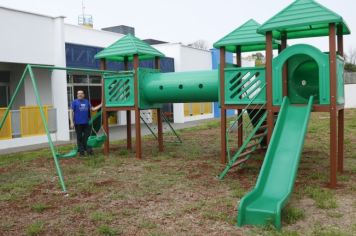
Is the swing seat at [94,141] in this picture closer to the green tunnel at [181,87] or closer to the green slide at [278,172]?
the green tunnel at [181,87]

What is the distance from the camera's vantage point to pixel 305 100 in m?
8.09

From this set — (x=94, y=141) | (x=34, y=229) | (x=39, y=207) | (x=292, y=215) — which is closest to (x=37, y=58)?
(x=94, y=141)

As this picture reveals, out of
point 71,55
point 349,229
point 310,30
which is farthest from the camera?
point 71,55

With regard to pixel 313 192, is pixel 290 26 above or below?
above

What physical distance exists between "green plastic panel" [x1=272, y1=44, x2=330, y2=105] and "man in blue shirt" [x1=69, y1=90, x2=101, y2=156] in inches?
213

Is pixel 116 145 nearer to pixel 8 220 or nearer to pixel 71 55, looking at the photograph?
pixel 71 55

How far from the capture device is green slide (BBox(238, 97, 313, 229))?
5.17 meters

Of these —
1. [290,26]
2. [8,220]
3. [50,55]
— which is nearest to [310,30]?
[290,26]

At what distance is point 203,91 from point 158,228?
5395 mm

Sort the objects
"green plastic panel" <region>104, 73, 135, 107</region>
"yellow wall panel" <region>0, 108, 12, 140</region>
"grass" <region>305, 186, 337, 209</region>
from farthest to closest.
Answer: "yellow wall panel" <region>0, 108, 12, 140</region> < "green plastic panel" <region>104, 73, 135, 107</region> < "grass" <region>305, 186, 337, 209</region>

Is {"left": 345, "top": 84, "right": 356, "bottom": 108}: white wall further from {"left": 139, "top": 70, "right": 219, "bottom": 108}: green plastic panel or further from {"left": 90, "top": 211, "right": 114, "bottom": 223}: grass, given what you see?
{"left": 90, "top": 211, "right": 114, "bottom": 223}: grass

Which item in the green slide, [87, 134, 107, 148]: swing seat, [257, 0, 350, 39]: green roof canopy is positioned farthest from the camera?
[87, 134, 107, 148]: swing seat

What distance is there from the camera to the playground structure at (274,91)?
6.04 meters

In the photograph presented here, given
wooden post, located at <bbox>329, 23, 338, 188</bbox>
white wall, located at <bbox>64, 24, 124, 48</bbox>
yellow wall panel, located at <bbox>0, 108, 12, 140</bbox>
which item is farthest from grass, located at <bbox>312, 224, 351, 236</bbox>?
white wall, located at <bbox>64, 24, 124, 48</bbox>
